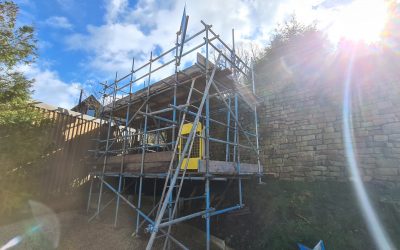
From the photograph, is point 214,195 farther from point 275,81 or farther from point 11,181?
point 11,181

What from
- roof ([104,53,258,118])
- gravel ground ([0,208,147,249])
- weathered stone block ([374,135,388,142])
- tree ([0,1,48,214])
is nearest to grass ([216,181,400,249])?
weathered stone block ([374,135,388,142])

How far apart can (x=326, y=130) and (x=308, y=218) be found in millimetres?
2483

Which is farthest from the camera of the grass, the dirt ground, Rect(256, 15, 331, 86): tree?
Rect(256, 15, 331, 86): tree

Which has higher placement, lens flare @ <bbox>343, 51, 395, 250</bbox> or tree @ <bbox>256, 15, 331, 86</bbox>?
tree @ <bbox>256, 15, 331, 86</bbox>

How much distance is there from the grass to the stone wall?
47 centimetres

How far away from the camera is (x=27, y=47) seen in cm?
655

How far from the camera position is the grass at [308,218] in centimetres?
422

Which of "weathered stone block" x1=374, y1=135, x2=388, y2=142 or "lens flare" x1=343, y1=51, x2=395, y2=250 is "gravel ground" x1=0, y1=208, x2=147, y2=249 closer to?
"lens flare" x1=343, y1=51, x2=395, y2=250

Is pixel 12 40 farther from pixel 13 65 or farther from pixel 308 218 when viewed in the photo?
pixel 308 218

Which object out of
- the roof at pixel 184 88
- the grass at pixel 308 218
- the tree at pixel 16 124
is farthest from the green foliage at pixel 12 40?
the grass at pixel 308 218

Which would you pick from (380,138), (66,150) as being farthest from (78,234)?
(380,138)

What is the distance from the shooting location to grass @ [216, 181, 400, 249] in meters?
4.22

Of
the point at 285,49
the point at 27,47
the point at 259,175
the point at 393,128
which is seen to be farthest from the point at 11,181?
the point at 285,49

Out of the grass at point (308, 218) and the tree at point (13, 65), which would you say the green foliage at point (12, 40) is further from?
the grass at point (308, 218)
